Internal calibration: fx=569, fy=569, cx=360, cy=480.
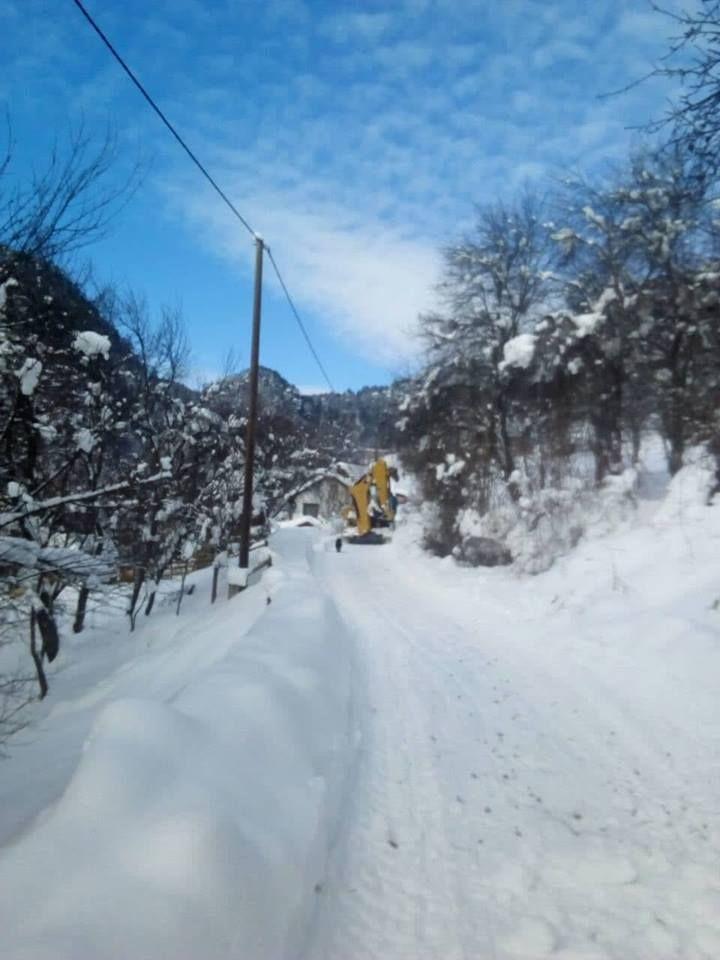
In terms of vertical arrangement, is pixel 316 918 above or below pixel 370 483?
below

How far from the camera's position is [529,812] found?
3500 millimetres

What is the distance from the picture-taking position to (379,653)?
24.0 ft

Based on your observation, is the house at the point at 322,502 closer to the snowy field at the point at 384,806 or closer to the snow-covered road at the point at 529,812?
the snowy field at the point at 384,806

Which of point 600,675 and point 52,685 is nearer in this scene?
point 600,675

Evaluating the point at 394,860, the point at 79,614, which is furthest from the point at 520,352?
the point at 394,860

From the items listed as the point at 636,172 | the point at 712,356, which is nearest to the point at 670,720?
the point at 712,356

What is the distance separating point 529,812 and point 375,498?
16.9 meters

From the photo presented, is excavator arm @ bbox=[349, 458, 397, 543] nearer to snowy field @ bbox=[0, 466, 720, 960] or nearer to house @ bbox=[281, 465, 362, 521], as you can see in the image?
snowy field @ bbox=[0, 466, 720, 960]

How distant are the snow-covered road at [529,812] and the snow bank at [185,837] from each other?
13.0 inches

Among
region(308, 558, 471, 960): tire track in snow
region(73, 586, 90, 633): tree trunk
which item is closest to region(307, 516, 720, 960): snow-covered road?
region(308, 558, 471, 960): tire track in snow

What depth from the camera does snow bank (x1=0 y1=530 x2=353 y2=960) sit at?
182cm

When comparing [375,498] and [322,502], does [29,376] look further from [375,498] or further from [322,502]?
[322,502]

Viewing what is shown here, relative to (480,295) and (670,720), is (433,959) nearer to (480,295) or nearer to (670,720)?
(670,720)

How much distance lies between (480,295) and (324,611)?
14945 millimetres
